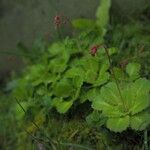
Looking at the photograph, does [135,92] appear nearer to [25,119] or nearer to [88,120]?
[88,120]

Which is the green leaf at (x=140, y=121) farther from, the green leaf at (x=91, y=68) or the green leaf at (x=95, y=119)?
the green leaf at (x=91, y=68)

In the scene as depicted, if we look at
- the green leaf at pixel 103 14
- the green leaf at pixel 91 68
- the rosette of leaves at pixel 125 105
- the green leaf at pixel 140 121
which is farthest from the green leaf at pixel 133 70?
the green leaf at pixel 103 14

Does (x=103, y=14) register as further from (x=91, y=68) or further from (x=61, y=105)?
(x=61, y=105)

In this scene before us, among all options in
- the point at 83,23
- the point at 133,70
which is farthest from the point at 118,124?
the point at 83,23

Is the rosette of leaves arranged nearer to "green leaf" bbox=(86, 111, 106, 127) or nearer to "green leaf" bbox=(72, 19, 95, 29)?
"green leaf" bbox=(86, 111, 106, 127)

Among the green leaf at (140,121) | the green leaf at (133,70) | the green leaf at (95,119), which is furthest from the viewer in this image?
the green leaf at (133,70)

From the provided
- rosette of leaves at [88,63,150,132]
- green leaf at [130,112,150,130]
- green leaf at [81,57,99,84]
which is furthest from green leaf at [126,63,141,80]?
green leaf at [130,112,150,130]

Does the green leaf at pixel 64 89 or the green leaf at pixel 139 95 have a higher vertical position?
the green leaf at pixel 139 95
